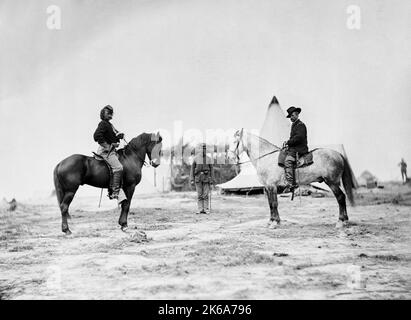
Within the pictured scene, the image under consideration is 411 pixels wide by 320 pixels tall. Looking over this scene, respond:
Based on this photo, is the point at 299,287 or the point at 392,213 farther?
the point at 392,213

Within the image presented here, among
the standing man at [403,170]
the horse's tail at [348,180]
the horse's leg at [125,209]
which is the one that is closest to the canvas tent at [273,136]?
the horse's tail at [348,180]

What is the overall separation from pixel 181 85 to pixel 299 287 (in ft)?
15.2

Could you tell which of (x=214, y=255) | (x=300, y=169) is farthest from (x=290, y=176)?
(x=214, y=255)

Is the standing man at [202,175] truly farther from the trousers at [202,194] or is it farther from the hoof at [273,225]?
the hoof at [273,225]

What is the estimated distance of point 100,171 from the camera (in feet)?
19.5

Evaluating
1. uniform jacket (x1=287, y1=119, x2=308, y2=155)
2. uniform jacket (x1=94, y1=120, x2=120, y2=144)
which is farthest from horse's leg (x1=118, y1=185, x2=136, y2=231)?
uniform jacket (x1=287, y1=119, x2=308, y2=155)

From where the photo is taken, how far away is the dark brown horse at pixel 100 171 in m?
5.74

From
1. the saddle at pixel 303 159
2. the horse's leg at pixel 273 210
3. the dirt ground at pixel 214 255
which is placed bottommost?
the dirt ground at pixel 214 255

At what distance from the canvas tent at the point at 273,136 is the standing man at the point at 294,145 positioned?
40.0 inches

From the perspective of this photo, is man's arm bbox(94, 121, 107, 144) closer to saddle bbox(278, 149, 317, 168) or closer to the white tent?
the white tent

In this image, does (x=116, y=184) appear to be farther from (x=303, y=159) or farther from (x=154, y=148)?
(x=303, y=159)
